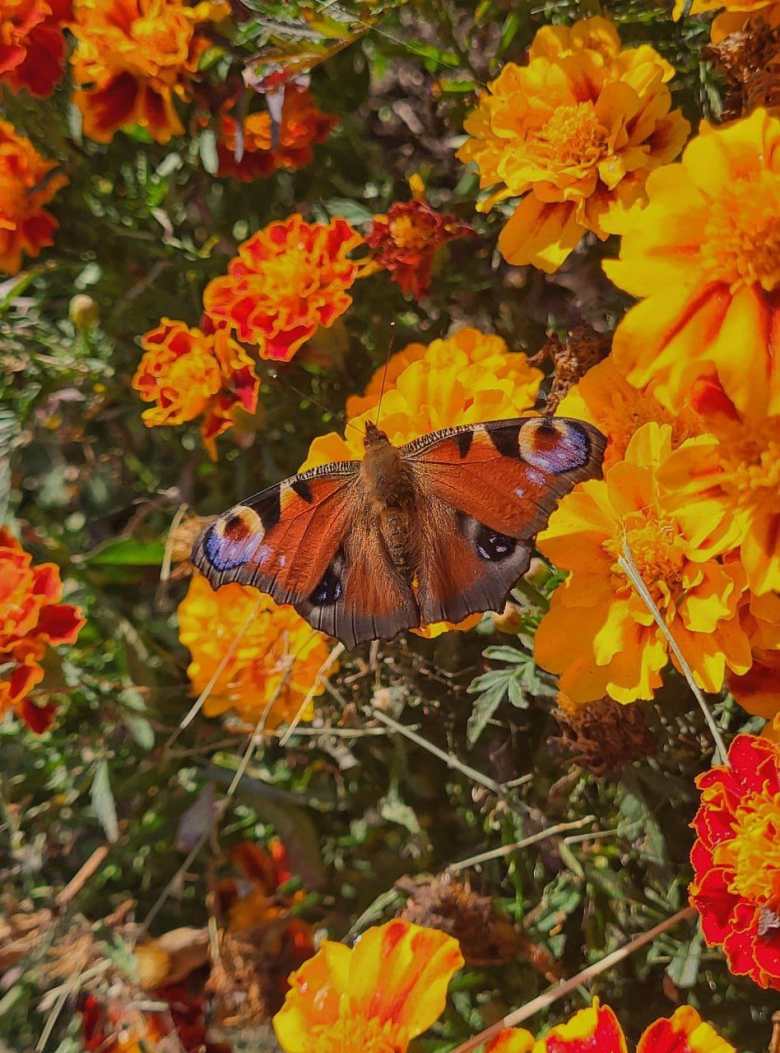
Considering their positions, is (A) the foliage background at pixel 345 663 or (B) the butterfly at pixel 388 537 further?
(A) the foliage background at pixel 345 663

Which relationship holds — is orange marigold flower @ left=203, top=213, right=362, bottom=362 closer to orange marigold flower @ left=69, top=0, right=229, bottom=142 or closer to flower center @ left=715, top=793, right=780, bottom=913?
orange marigold flower @ left=69, top=0, right=229, bottom=142

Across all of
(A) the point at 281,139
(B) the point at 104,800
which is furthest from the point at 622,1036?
(A) the point at 281,139

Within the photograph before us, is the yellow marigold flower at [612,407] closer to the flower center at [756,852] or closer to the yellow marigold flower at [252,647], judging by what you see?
the flower center at [756,852]

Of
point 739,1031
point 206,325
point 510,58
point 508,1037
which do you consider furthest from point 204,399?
point 739,1031

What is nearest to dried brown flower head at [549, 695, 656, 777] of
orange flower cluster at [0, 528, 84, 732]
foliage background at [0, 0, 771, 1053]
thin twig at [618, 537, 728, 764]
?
foliage background at [0, 0, 771, 1053]

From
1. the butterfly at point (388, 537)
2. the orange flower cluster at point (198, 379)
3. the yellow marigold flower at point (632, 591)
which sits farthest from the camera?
the orange flower cluster at point (198, 379)

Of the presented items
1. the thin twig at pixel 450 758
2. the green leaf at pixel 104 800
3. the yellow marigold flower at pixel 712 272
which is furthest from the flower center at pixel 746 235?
the green leaf at pixel 104 800

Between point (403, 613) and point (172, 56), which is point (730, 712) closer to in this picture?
point (403, 613)
